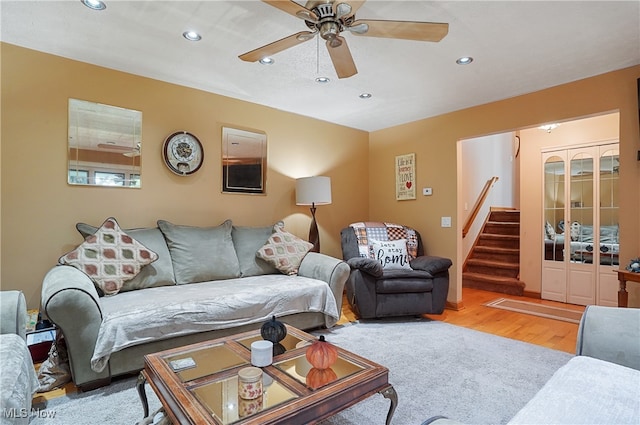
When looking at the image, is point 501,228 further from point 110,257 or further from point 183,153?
point 110,257

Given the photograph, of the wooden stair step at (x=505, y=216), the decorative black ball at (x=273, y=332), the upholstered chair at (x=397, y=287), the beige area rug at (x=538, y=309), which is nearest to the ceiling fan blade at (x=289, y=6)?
the decorative black ball at (x=273, y=332)

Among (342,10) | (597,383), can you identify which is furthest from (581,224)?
(342,10)

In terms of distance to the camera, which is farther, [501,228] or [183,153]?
[501,228]

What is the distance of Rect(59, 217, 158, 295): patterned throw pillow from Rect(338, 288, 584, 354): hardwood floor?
2.07 meters

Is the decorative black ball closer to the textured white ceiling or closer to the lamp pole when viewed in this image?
the textured white ceiling

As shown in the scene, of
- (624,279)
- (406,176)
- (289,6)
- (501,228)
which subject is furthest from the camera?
(501,228)

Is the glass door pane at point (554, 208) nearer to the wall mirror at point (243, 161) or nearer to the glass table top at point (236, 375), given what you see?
the wall mirror at point (243, 161)

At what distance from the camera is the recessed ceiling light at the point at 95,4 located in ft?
6.57

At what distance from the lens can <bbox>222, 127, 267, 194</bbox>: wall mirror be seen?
12.0 feet

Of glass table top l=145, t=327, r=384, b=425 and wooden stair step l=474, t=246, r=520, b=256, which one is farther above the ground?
wooden stair step l=474, t=246, r=520, b=256

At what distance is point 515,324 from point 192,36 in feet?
13.3

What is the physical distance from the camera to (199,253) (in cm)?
304

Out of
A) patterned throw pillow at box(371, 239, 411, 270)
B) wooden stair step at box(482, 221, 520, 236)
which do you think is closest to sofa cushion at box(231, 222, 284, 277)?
patterned throw pillow at box(371, 239, 411, 270)

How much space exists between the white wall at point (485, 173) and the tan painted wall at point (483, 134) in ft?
3.31
